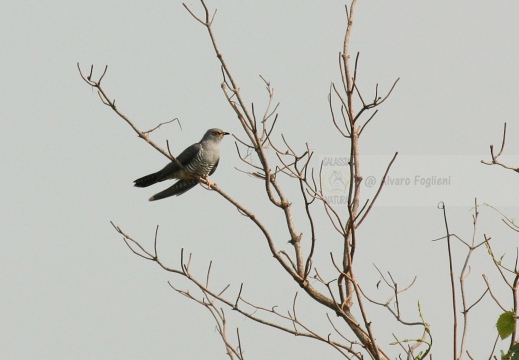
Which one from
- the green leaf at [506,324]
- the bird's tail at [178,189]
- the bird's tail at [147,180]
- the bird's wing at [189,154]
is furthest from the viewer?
the bird's wing at [189,154]

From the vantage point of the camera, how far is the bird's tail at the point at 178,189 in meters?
9.15

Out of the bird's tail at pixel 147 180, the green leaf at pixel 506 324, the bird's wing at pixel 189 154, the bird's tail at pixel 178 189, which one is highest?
the bird's wing at pixel 189 154

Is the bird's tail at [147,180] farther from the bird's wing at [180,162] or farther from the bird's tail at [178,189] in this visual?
the bird's tail at [178,189]

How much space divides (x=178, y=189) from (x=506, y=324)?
21.4 ft

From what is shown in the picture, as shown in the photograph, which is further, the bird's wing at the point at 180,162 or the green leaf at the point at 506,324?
the bird's wing at the point at 180,162

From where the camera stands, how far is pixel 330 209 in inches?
130

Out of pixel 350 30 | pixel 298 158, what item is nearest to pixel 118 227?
pixel 298 158

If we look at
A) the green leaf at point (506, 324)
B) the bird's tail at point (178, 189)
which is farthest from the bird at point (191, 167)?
the green leaf at point (506, 324)

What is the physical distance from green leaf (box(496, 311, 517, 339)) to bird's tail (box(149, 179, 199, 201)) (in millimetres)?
6413

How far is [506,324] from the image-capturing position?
2.96 meters

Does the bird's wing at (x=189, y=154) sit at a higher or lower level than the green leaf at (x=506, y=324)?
higher

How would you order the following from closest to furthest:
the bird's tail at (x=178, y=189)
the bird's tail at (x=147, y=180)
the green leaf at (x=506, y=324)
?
the green leaf at (x=506, y=324)
the bird's tail at (x=147, y=180)
the bird's tail at (x=178, y=189)

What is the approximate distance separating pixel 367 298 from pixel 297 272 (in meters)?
0.48

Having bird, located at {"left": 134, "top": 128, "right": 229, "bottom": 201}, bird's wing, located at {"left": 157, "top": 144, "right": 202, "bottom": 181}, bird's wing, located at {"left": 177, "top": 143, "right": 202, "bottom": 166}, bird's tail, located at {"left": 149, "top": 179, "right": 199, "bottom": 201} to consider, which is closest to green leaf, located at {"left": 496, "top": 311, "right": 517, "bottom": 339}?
bird, located at {"left": 134, "top": 128, "right": 229, "bottom": 201}
